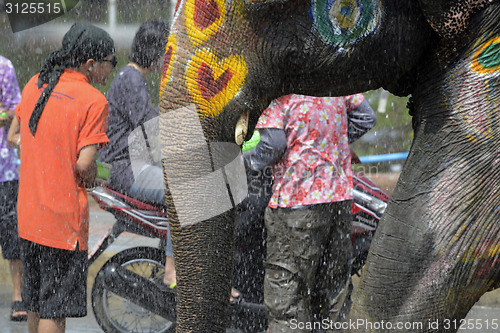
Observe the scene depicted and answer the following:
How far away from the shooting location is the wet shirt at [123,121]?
433cm

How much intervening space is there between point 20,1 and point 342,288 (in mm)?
5065

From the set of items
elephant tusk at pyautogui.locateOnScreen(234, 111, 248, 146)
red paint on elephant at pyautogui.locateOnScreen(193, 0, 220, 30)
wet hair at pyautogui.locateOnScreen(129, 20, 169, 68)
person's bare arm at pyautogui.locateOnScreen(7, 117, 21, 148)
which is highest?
red paint on elephant at pyautogui.locateOnScreen(193, 0, 220, 30)

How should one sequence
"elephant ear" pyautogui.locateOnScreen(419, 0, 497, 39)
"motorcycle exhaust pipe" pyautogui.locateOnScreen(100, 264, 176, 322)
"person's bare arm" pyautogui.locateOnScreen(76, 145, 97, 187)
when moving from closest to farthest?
"elephant ear" pyautogui.locateOnScreen(419, 0, 497, 39)
"person's bare arm" pyautogui.locateOnScreen(76, 145, 97, 187)
"motorcycle exhaust pipe" pyautogui.locateOnScreen(100, 264, 176, 322)

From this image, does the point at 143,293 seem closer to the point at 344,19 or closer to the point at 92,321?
the point at 92,321

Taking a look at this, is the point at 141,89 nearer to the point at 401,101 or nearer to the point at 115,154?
the point at 115,154

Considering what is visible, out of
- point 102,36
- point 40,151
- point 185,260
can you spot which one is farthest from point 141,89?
point 185,260

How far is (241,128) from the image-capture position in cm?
188

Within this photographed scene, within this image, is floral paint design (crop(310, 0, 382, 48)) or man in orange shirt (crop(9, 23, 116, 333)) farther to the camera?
man in orange shirt (crop(9, 23, 116, 333))

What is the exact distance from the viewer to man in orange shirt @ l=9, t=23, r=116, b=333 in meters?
3.58

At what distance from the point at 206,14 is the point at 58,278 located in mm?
2146

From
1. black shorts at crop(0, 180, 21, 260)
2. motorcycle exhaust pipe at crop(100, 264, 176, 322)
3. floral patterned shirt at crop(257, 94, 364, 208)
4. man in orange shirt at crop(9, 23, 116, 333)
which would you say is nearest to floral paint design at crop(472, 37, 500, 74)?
floral patterned shirt at crop(257, 94, 364, 208)

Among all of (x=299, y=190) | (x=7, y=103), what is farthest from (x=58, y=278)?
(x=7, y=103)

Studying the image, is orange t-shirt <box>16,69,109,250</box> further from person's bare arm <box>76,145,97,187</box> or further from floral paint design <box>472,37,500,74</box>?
floral paint design <box>472,37,500,74</box>

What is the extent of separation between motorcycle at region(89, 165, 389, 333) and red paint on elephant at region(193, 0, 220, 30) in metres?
2.47
